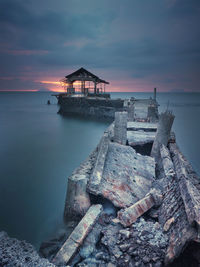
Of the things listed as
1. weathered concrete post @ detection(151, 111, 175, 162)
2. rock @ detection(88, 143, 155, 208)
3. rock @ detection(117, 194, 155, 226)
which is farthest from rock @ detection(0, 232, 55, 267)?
weathered concrete post @ detection(151, 111, 175, 162)

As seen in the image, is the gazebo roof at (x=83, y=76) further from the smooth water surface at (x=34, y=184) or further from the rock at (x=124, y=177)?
the rock at (x=124, y=177)

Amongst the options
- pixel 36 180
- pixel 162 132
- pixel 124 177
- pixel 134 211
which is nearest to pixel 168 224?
pixel 134 211

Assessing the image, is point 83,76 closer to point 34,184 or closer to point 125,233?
point 34,184

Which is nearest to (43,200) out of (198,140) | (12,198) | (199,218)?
(12,198)

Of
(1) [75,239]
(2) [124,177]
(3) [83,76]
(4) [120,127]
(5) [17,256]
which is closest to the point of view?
(5) [17,256]

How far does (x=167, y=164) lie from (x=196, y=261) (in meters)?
2.58

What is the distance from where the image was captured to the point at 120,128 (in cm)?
620

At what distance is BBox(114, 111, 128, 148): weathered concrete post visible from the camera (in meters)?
6.05

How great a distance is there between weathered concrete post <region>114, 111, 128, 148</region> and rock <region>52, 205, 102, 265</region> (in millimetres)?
3300

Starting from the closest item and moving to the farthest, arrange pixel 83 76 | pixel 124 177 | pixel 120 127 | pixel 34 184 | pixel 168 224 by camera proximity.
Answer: pixel 168 224 < pixel 124 177 < pixel 120 127 < pixel 34 184 < pixel 83 76

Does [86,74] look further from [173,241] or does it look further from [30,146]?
[173,241]

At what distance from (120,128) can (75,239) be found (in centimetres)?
408

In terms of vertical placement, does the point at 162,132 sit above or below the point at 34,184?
above

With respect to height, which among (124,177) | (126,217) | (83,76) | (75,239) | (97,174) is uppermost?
(83,76)
